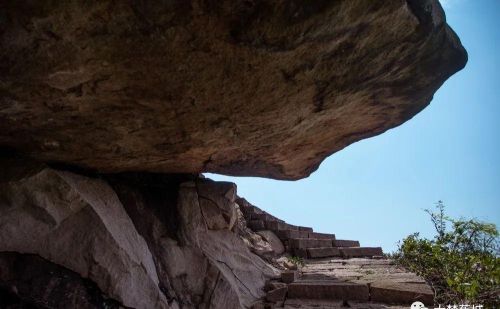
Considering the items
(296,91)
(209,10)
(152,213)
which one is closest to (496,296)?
(296,91)

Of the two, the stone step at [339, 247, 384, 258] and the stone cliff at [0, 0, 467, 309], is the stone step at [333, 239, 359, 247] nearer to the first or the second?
the stone step at [339, 247, 384, 258]

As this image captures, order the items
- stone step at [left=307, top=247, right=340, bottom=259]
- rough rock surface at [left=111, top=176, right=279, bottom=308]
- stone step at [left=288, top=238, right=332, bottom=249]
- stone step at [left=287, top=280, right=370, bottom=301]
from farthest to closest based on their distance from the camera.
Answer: stone step at [left=288, top=238, right=332, bottom=249] → stone step at [left=307, top=247, right=340, bottom=259] → stone step at [left=287, top=280, right=370, bottom=301] → rough rock surface at [left=111, top=176, right=279, bottom=308]

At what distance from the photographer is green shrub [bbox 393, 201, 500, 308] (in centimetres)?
397

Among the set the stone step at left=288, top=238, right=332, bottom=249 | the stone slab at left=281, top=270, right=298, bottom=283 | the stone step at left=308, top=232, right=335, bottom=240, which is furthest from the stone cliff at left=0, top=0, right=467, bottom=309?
the stone step at left=308, top=232, right=335, bottom=240

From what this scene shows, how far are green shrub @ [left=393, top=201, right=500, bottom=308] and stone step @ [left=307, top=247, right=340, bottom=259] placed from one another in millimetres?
1064

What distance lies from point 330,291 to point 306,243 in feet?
8.22

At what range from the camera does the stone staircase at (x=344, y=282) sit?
3.52 meters

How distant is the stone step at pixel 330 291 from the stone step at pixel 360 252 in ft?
7.07

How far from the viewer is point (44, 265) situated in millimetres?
2318

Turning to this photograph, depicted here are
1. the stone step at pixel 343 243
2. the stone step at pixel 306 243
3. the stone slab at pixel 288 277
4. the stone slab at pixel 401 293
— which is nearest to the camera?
the stone slab at pixel 401 293

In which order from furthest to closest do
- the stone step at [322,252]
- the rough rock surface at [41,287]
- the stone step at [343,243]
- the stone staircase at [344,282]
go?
the stone step at [343,243] < the stone step at [322,252] < the stone staircase at [344,282] < the rough rock surface at [41,287]

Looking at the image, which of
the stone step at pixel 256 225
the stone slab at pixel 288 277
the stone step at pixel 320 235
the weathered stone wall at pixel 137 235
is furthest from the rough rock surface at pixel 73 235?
the stone step at pixel 320 235

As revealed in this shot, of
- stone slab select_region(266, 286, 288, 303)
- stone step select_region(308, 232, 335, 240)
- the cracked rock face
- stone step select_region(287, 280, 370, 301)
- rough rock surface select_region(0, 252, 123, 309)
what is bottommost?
stone slab select_region(266, 286, 288, 303)

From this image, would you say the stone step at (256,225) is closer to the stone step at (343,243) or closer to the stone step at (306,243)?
the stone step at (306,243)
